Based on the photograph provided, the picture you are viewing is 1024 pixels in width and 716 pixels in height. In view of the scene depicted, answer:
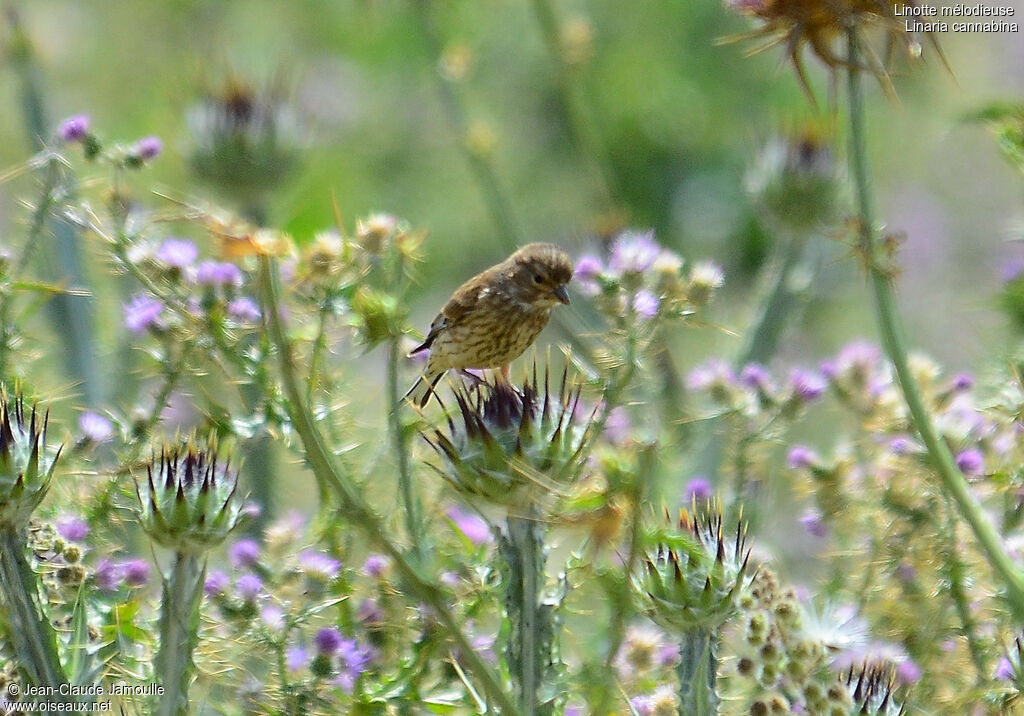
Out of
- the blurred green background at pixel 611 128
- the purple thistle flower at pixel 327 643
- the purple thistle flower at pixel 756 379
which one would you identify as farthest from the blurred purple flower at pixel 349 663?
the blurred green background at pixel 611 128

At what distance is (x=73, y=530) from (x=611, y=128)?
7.02m

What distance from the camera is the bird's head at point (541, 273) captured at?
275cm

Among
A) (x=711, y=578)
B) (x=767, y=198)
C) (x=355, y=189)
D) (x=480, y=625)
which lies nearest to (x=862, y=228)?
(x=711, y=578)

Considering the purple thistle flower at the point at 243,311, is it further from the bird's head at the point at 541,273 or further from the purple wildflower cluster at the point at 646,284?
the bird's head at the point at 541,273

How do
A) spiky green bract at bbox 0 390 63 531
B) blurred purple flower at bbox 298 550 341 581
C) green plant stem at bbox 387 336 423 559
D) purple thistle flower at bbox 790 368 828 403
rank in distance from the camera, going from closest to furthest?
spiky green bract at bbox 0 390 63 531, green plant stem at bbox 387 336 423 559, blurred purple flower at bbox 298 550 341 581, purple thistle flower at bbox 790 368 828 403

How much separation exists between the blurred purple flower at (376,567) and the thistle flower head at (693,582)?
462 mm

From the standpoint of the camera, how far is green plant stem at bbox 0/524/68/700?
5.08ft

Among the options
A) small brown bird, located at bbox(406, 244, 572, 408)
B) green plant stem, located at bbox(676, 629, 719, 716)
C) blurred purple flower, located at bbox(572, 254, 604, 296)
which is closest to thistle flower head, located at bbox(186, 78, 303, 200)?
small brown bird, located at bbox(406, 244, 572, 408)

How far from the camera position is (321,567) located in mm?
1907

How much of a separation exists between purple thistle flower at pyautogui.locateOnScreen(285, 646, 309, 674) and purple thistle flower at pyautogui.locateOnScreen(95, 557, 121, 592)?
0.90ft

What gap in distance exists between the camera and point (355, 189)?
8773mm

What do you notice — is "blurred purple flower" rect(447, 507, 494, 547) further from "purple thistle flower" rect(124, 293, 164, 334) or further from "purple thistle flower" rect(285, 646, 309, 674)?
"purple thistle flower" rect(124, 293, 164, 334)

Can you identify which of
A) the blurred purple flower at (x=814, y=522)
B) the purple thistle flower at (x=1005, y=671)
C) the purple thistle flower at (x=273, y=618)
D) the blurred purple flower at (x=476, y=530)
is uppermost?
the blurred purple flower at (x=814, y=522)

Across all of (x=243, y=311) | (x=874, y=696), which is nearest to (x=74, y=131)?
(x=243, y=311)
